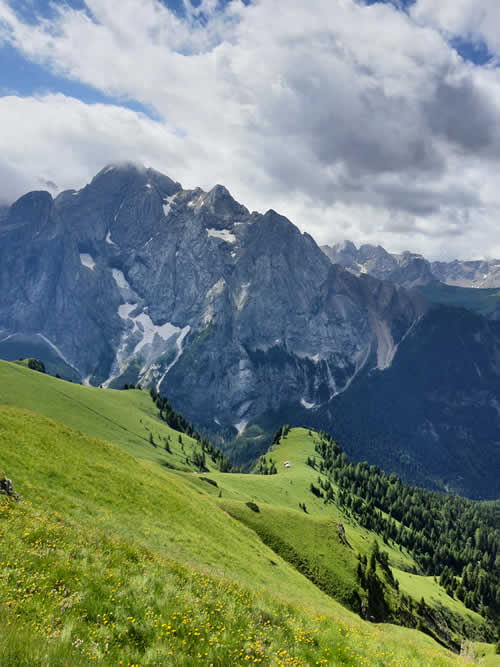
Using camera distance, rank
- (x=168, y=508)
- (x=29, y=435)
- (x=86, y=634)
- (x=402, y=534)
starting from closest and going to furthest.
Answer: (x=86, y=634)
(x=29, y=435)
(x=168, y=508)
(x=402, y=534)

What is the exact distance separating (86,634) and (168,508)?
3470 cm

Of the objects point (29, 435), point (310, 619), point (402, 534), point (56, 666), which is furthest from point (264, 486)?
point (56, 666)

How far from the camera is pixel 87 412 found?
14000 centimetres

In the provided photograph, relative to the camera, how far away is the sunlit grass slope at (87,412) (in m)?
122

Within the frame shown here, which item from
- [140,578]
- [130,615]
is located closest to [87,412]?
[140,578]

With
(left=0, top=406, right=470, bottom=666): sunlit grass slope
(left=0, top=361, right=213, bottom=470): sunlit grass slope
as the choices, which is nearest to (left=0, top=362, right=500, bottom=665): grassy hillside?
(left=0, top=406, right=470, bottom=666): sunlit grass slope

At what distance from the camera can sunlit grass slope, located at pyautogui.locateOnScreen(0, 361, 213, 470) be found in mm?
121812

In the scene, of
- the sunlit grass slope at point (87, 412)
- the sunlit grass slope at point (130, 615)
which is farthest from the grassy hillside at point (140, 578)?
the sunlit grass slope at point (87, 412)

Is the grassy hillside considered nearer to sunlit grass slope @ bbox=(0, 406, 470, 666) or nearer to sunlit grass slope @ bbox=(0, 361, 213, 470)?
sunlit grass slope @ bbox=(0, 406, 470, 666)

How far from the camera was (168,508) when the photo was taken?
42.1m

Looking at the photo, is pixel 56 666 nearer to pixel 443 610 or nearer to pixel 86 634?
pixel 86 634

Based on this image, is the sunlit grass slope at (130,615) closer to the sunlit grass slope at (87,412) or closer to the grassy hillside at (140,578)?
the grassy hillside at (140,578)

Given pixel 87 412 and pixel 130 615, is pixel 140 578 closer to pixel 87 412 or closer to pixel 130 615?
pixel 130 615

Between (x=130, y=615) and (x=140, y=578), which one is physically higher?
(x=130, y=615)
